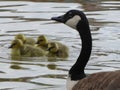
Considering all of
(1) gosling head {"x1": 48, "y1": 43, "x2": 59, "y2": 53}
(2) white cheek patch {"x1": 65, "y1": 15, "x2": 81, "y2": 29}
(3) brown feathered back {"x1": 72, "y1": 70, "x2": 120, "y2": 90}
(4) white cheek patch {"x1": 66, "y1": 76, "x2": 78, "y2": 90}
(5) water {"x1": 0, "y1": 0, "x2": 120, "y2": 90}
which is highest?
(2) white cheek patch {"x1": 65, "y1": 15, "x2": 81, "y2": 29}

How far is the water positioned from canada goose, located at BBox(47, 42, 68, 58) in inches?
6.8

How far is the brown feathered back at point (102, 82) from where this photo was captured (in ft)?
24.9

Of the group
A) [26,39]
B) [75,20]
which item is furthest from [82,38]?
[26,39]

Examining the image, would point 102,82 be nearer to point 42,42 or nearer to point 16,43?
point 16,43

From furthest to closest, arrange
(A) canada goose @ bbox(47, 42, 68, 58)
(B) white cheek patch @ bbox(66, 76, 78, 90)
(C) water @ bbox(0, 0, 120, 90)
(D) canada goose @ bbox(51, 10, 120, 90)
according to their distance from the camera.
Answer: (A) canada goose @ bbox(47, 42, 68, 58)
(C) water @ bbox(0, 0, 120, 90)
(B) white cheek patch @ bbox(66, 76, 78, 90)
(D) canada goose @ bbox(51, 10, 120, 90)

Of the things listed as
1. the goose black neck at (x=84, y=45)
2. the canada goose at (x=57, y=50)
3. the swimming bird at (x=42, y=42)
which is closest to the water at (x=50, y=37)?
the canada goose at (x=57, y=50)

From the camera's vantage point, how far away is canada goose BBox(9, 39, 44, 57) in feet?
40.7

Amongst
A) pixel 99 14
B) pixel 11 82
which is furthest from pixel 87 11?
pixel 11 82

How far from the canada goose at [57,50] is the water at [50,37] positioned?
6.8 inches

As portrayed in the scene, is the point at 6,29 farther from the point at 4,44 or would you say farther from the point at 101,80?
the point at 101,80

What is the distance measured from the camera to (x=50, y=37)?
45.0ft

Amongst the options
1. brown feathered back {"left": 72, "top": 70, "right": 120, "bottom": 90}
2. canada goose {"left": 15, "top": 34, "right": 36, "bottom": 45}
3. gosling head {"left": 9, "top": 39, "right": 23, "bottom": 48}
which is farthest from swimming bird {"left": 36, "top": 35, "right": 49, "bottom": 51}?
brown feathered back {"left": 72, "top": 70, "right": 120, "bottom": 90}

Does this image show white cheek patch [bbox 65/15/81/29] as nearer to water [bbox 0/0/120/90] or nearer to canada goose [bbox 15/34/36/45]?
water [bbox 0/0/120/90]

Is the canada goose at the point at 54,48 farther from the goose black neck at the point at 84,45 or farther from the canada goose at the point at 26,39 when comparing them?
the goose black neck at the point at 84,45
